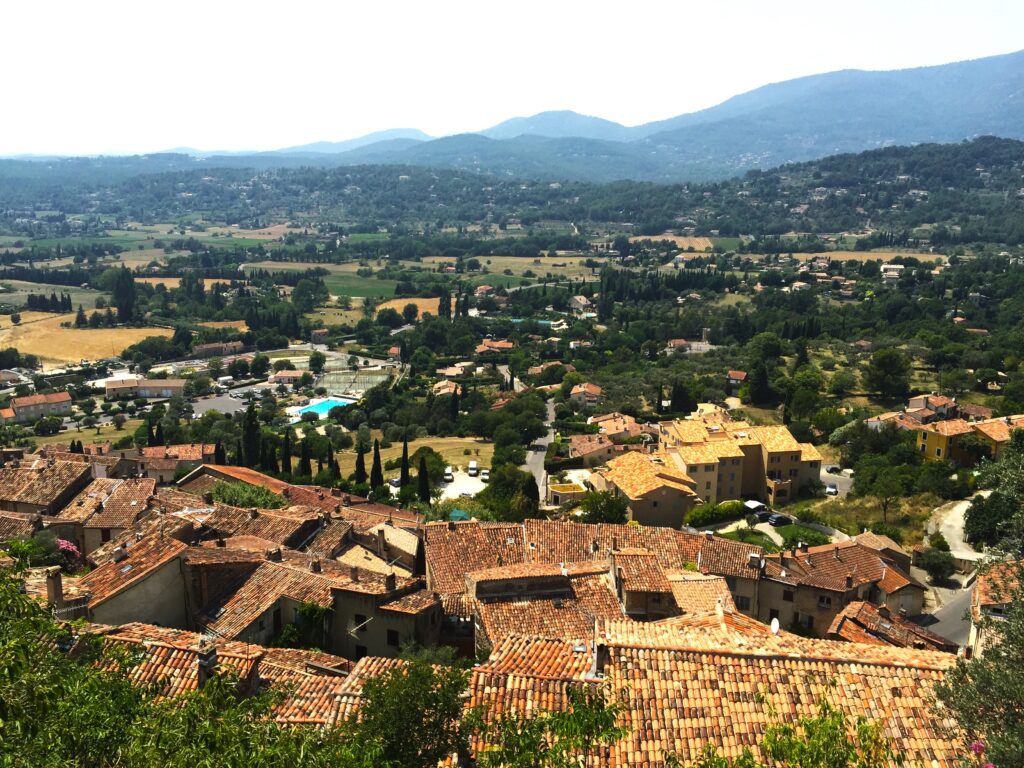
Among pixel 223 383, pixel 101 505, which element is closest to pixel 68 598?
pixel 101 505

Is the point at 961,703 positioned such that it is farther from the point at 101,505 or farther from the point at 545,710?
the point at 101,505

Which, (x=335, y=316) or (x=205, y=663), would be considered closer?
(x=205, y=663)

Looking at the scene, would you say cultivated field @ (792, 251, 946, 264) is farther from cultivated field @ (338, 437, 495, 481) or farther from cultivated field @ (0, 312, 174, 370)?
cultivated field @ (0, 312, 174, 370)

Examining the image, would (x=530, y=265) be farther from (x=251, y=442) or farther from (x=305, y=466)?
(x=305, y=466)

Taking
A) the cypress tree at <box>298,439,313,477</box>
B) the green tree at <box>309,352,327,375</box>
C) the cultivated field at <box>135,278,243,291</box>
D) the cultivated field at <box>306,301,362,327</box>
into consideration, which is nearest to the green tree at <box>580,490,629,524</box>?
the cypress tree at <box>298,439,313,477</box>

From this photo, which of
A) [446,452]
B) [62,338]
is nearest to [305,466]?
[446,452]

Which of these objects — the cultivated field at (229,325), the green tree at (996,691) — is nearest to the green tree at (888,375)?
the green tree at (996,691)

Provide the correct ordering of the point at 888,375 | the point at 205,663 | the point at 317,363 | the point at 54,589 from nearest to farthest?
the point at 205,663
the point at 54,589
the point at 888,375
the point at 317,363
